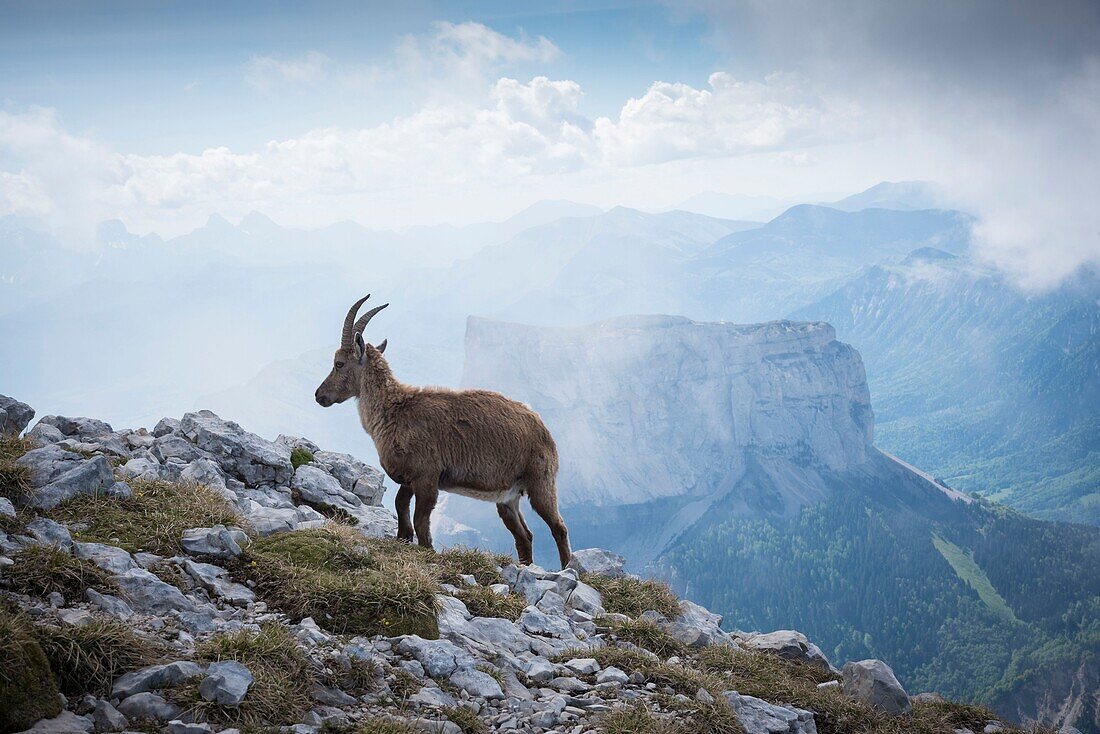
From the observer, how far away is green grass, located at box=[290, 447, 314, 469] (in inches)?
714

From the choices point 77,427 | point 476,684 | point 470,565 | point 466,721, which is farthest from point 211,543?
point 77,427

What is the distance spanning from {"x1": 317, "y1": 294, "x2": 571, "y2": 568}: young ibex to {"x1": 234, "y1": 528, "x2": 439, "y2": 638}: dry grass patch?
366 centimetres

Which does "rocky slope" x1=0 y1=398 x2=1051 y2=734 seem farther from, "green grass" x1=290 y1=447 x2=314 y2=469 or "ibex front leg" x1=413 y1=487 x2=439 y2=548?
"green grass" x1=290 y1=447 x2=314 y2=469

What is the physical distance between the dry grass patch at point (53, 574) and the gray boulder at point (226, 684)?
2.15 m

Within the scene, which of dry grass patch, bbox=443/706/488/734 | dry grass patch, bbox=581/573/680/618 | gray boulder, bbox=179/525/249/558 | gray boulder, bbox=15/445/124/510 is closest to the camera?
dry grass patch, bbox=443/706/488/734

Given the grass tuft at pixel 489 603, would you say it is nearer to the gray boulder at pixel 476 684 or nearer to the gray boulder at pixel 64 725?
the gray boulder at pixel 476 684

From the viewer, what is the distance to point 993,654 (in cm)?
17862

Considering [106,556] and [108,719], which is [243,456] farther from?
[108,719]

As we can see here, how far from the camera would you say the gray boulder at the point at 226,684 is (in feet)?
21.7

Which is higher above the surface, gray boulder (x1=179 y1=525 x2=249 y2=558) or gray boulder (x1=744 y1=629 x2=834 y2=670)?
gray boulder (x1=179 y1=525 x2=249 y2=558)

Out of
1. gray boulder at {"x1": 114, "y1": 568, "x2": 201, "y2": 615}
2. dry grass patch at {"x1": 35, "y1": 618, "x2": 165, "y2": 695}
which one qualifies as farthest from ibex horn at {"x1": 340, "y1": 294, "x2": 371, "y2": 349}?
dry grass patch at {"x1": 35, "y1": 618, "x2": 165, "y2": 695}

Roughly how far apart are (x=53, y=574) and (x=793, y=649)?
11.9 metres

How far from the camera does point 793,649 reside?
1375 cm

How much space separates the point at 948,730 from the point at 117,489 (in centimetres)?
1306
